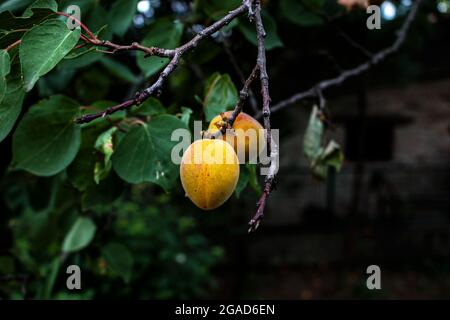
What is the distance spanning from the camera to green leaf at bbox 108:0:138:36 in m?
1.23

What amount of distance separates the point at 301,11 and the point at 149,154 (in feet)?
2.67

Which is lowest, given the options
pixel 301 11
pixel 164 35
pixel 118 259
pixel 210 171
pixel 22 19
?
pixel 118 259

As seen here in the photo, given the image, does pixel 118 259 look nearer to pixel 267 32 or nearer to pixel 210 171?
pixel 267 32

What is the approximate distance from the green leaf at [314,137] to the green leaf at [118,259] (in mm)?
725

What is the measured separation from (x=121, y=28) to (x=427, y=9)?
195 cm

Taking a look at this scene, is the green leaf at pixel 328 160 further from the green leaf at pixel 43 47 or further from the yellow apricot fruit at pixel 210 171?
the green leaf at pixel 43 47

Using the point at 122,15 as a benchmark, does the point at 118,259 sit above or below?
below

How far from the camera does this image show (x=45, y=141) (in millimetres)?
1059

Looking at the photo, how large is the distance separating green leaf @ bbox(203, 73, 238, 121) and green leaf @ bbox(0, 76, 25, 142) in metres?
0.36

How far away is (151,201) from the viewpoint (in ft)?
17.5

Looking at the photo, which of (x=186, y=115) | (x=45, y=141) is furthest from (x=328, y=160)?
(x=45, y=141)

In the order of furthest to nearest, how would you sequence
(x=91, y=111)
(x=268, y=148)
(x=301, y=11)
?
(x=301, y=11)
(x=91, y=111)
(x=268, y=148)

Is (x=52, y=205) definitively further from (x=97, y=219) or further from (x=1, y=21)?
(x=1, y=21)
